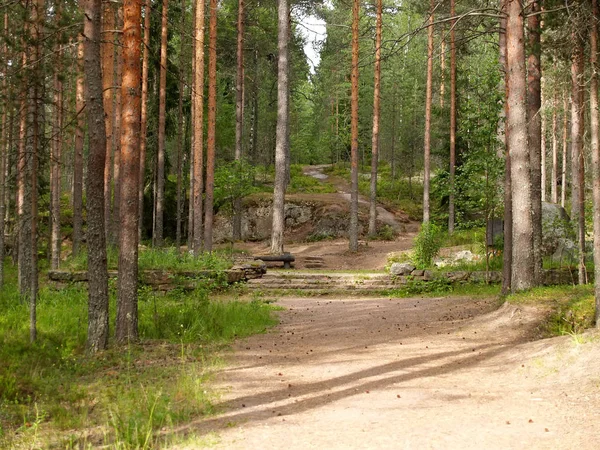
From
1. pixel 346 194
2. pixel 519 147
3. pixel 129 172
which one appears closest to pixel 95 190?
pixel 129 172

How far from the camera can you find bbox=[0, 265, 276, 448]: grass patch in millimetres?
5637

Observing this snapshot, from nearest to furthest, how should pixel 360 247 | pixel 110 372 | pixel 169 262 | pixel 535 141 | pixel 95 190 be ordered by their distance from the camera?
1. pixel 110 372
2. pixel 95 190
3. pixel 535 141
4. pixel 169 262
5. pixel 360 247

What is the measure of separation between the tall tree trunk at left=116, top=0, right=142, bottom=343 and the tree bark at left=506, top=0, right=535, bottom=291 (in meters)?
6.63

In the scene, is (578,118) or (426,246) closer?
(578,118)

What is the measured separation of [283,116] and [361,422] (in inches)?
652

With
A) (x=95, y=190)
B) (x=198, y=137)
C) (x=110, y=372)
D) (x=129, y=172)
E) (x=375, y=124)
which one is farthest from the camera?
(x=375, y=124)

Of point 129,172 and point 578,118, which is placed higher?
point 578,118

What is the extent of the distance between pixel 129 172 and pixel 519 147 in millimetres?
6929

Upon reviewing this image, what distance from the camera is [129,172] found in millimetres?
9094

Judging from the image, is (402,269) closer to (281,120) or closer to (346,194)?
(281,120)

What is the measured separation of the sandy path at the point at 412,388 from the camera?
5.01m

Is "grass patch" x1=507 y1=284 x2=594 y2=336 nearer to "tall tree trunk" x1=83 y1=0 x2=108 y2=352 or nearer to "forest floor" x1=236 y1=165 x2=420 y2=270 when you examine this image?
"tall tree trunk" x1=83 y1=0 x2=108 y2=352

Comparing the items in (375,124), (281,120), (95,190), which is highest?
(375,124)

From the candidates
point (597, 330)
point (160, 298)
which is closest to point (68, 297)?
point (160, 298)
